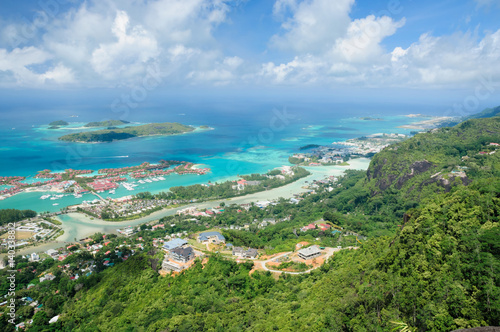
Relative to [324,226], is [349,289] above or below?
above

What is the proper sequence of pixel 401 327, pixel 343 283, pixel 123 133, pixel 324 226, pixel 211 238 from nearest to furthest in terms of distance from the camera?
pixel 401 327 → pixel 343 283 → pixel 211 238 → pixel 324 226 → pixel 123 133

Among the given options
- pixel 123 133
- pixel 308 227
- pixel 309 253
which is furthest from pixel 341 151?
pixel 123 133

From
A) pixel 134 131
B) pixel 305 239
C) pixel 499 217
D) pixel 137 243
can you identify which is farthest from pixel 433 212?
pixel 134 131

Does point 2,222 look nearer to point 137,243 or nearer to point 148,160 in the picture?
point 137,243

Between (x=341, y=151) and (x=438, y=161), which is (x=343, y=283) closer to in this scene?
(x=438, y=161)

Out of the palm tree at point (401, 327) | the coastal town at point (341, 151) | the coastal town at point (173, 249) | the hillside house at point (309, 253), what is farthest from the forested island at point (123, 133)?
the palm tree at point (401, 327)

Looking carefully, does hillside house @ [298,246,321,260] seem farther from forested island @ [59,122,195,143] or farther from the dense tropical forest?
forested island @ [59,122,195,143]
